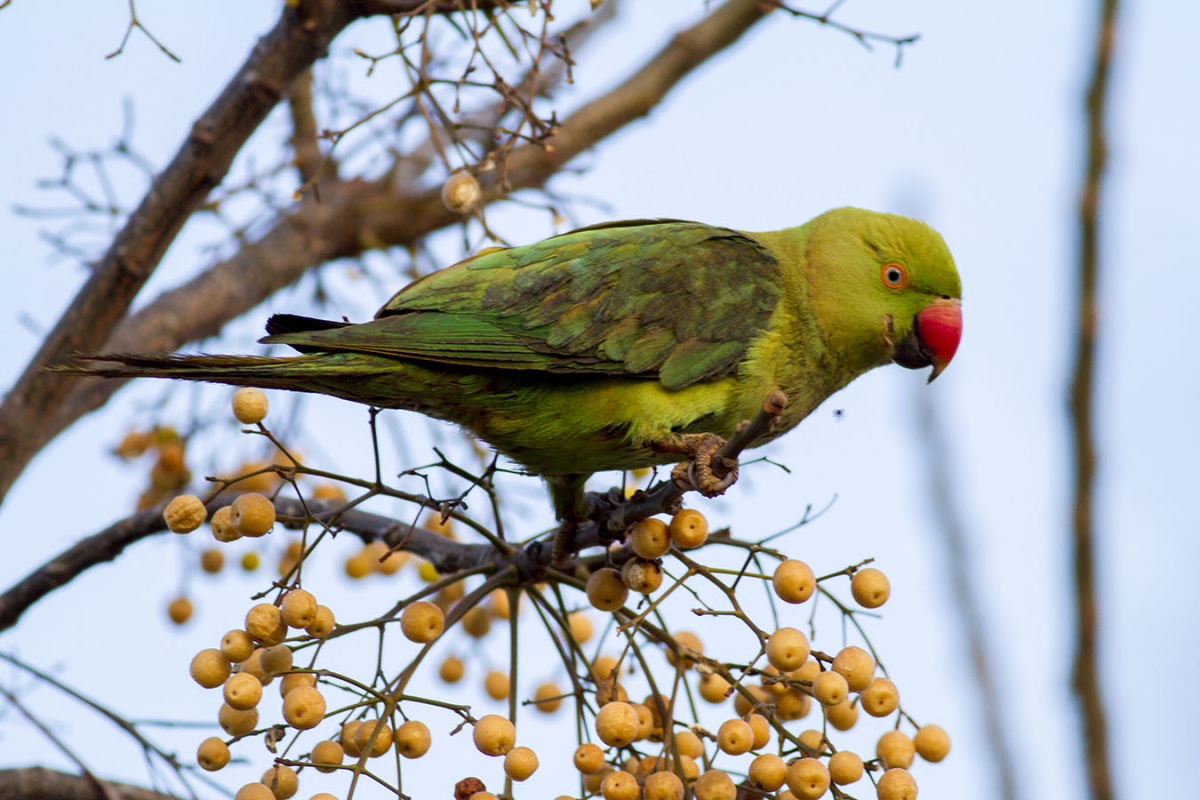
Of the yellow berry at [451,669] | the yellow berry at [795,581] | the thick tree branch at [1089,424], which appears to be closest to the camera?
the thick tree branch at [1089,424]

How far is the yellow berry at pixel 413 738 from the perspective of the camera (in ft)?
8.38

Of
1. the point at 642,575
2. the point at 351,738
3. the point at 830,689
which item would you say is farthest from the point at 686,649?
the point at 351,738

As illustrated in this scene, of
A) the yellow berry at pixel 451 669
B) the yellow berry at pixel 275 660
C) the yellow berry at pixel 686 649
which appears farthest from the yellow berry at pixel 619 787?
the yellow berry at pixel 451 669

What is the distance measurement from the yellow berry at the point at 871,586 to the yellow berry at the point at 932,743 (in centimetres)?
34

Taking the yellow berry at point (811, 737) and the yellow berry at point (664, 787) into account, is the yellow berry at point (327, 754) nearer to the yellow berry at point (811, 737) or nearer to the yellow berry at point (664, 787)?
the yellow berry at point (664, 787)

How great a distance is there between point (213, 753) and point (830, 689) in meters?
1.27

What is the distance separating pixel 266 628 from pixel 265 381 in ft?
2.17

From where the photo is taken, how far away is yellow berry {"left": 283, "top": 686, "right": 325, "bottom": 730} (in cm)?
246

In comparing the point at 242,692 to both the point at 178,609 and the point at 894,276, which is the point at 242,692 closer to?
the point at 178,609

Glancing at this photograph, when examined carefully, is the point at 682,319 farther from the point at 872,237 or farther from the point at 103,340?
the point at 103,340

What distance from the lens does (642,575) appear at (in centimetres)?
285

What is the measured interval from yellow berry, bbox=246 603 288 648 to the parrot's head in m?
1.86

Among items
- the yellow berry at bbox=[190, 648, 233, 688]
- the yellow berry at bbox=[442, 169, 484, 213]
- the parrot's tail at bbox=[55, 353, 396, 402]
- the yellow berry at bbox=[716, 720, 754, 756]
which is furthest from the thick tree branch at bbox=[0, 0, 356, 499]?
the yellow berry at bbox=[716, 720, 754, 756]

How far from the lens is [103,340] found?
3.45 meters
